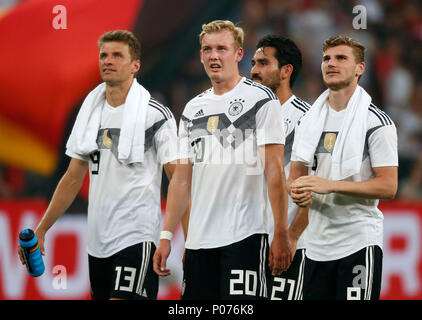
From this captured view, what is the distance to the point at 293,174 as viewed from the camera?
18.4 feet

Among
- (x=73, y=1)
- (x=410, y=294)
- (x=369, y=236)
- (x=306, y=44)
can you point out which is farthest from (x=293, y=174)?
(x=73, y=1)

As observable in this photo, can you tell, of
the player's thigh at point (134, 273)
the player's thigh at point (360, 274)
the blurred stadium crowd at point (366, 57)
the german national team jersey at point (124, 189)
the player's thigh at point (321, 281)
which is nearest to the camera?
the player's thigh at point (360, 274)

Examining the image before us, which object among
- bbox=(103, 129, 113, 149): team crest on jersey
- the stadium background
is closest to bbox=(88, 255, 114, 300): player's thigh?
bbox=(103, 129, 113, 149): team crest on jersey

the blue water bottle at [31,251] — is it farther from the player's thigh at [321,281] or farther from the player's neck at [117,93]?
the player's thigh at [321,281]

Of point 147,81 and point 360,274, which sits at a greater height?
point 147,81

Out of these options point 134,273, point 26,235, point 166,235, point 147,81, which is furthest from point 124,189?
point 147,81

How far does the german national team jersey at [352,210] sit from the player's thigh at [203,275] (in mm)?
624

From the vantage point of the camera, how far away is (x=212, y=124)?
551 centimetres

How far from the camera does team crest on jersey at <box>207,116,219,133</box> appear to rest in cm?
549

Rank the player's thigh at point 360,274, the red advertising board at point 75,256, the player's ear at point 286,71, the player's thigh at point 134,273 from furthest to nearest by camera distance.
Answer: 1. the red advertising board at point 75,256
2. the player's ear at point 286,71
3. the player's thigh at point 134,273
4. the player's thigh at point 360,274

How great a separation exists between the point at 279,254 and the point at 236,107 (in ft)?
3.24

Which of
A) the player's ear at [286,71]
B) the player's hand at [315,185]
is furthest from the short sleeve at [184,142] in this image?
the player's ear at [286,71]

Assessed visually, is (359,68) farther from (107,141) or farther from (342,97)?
(107,141)

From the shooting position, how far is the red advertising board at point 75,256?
353 inches
